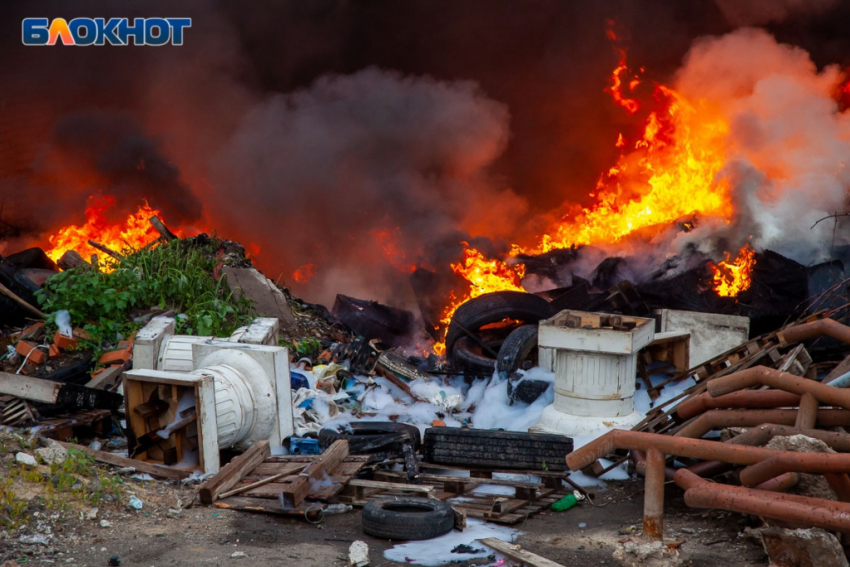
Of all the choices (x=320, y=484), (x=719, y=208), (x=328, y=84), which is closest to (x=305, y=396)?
(x=320, y=484)

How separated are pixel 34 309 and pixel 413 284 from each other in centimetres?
575

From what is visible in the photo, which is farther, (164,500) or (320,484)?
(320,484)

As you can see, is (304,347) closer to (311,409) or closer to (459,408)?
(311,409)

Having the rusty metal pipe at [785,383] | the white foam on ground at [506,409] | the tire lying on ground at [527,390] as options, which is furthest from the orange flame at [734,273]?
the rusty metal pipe at [785,383]

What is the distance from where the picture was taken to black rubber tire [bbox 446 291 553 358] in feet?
34.4

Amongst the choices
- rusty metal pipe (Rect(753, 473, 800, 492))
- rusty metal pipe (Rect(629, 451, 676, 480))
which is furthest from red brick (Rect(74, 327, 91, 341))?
rusty metal pipe (Rect(753, 473, 800, 492))

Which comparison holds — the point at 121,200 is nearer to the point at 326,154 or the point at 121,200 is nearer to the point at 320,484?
the point at 326,154

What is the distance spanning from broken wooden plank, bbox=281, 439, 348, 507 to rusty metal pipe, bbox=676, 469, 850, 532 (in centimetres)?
308

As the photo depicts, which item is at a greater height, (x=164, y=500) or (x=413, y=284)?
(x=413, y=284)

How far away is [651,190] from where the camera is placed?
48.4 ft

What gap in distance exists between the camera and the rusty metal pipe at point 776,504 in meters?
3.43

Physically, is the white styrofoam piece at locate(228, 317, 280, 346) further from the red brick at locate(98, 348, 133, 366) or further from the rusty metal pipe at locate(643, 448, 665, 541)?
the rusty metal pipe at locate(643, 448, 665, 541)

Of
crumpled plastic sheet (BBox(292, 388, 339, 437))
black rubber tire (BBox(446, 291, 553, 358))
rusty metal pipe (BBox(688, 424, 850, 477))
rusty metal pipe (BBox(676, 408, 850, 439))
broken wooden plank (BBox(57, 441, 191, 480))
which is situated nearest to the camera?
rusty metal pipe (BBox(688, 424, 850, 477))

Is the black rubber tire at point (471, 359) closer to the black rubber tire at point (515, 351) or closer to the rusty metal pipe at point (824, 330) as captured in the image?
the black rubber tire at point (515, 351)
